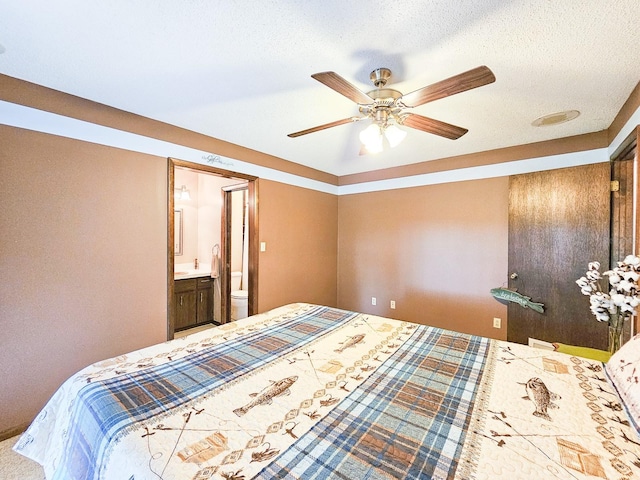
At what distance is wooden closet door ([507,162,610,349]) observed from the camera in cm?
243

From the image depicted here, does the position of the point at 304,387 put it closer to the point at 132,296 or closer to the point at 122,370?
the point at 122,370

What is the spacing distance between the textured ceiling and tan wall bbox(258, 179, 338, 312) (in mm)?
1343

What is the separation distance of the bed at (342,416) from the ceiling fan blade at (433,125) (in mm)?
1427

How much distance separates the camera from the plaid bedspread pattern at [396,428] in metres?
0.78

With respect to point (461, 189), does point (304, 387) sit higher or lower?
lower

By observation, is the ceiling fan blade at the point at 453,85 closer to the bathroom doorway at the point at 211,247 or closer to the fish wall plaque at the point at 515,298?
the bathroom doorway at the point at 211,247

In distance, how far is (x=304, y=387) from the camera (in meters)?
1.21

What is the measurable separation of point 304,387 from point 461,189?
304cm

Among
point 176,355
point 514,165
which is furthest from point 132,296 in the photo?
point 514,165

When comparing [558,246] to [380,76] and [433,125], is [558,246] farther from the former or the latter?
[380,76]

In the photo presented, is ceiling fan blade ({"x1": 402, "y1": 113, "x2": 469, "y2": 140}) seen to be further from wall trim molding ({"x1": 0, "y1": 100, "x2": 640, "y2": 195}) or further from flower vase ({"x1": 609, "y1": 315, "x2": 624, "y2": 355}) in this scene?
flower vase ({"x1": 609, "y1": 315, "x2": 624, "y2": 355})

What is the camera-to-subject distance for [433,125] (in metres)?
1.76

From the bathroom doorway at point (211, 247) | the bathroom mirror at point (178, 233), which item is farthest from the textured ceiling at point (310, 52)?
the bathroom mirror at point (178, 233)

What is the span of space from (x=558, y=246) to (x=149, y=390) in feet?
11.4
